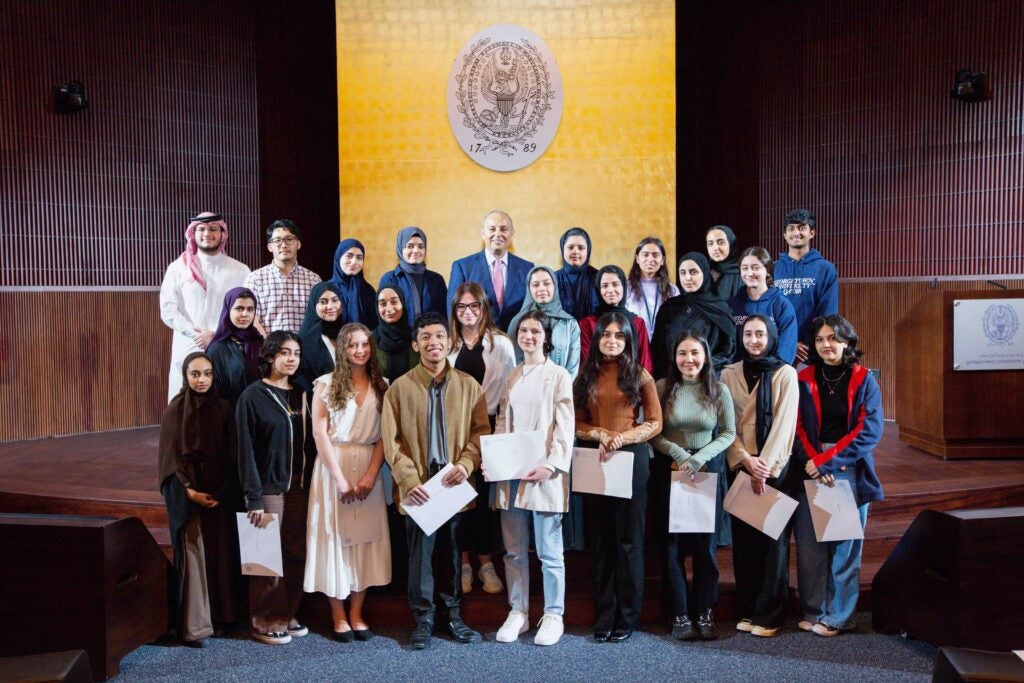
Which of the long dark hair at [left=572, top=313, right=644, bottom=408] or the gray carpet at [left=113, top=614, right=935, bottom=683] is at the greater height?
the long dark hair at [left=572, top=313, right=644, bottom=408]

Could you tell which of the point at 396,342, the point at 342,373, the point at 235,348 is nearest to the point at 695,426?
the point at 396,342

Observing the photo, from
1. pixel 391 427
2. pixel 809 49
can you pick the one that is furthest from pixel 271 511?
pixel 809 49

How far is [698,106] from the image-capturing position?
302 inches

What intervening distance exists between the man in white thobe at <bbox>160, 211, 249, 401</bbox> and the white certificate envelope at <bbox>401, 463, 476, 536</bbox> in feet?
5.91

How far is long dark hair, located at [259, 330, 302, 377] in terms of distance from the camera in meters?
3.53

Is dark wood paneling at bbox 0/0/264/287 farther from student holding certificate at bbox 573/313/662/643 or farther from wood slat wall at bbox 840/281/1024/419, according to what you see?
wood slat wall at bbox 840/281/1024/419

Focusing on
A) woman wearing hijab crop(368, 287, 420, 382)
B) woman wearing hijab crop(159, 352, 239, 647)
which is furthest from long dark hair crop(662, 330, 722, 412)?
woman wearing hijab crop(159, 352, 239, 647)

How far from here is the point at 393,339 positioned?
3865mm

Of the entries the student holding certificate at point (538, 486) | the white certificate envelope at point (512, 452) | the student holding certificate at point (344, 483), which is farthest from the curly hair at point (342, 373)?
the student holding certificate at point (538, 486)

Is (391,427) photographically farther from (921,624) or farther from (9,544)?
(921,624)

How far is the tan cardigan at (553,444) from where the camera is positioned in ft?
11.5

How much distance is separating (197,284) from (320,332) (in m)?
1.20

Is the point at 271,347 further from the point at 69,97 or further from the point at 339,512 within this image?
the point at 69,97

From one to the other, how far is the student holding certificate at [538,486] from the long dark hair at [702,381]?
1.38ft
